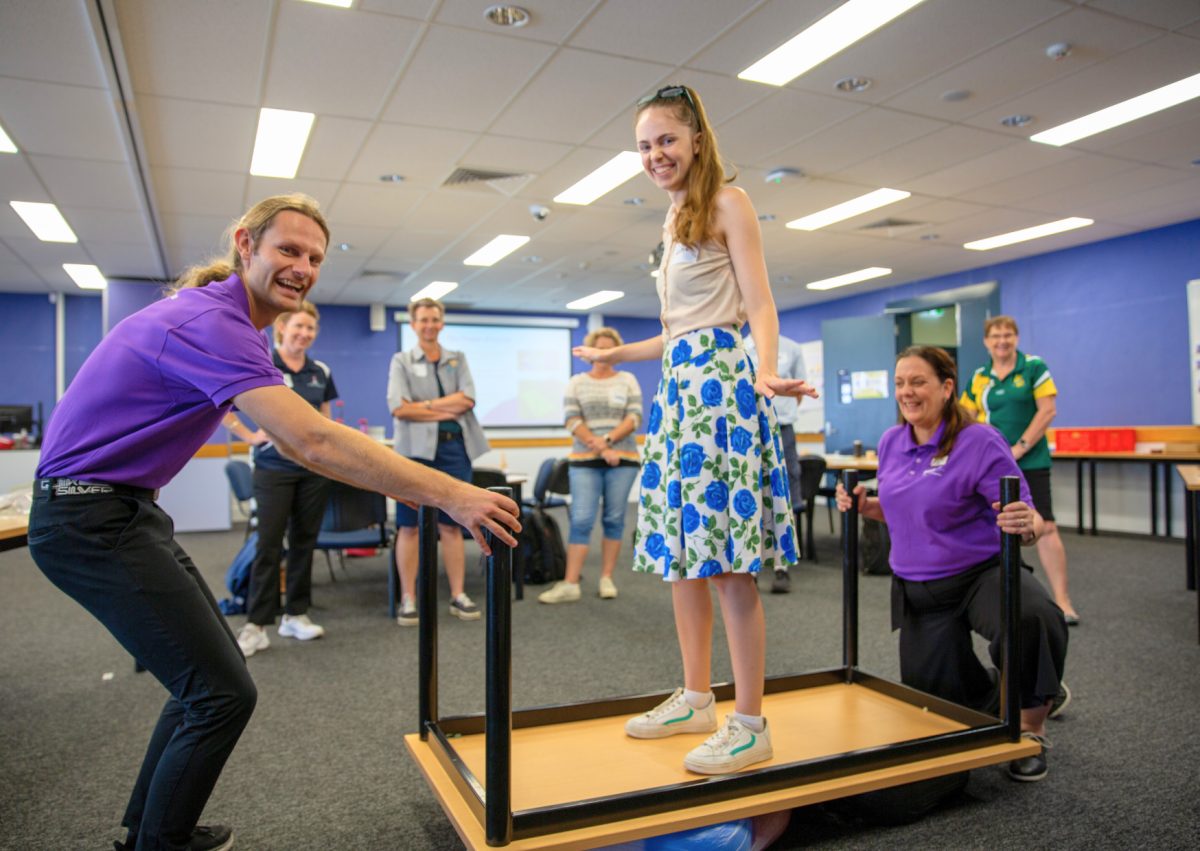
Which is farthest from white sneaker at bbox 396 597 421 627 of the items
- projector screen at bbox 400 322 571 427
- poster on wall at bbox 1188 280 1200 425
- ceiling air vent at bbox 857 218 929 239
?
projector screen at bbox 400 322 571 427

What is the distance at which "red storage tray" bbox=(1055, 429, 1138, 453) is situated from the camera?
22.5ft

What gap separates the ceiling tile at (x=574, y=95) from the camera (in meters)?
3.91

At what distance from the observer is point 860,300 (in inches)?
415

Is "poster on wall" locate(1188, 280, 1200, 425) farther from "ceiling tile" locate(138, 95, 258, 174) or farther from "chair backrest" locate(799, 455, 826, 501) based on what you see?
"ceiling tile" locate(138, 95, 258, 174)

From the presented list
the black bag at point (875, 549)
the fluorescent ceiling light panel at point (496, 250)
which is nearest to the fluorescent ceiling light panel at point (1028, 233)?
the black bag at point (875, 549)

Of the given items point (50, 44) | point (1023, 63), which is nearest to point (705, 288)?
point (1023, 63)

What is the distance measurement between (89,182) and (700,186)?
5457 mm

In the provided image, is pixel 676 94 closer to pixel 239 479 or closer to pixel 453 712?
pixel 453 712

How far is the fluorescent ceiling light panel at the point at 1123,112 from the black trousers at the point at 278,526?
4.90m

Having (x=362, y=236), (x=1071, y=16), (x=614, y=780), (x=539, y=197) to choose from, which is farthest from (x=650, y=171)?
(x=362, y=236)

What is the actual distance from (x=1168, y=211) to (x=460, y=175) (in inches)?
240

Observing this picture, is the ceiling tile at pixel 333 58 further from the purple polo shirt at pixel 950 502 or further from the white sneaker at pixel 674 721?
the white sneaker at pixel 674 721

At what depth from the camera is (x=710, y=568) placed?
1532 mm

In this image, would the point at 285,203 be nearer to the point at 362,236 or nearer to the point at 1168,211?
the point at 362,236
